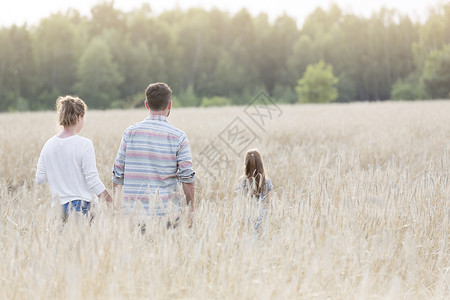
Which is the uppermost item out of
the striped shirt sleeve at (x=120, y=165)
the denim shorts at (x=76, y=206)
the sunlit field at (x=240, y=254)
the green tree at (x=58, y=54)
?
the green tree at (x=58, y=54)

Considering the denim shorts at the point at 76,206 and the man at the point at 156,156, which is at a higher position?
the man at the point at 156,156

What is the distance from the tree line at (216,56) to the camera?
47.4 m

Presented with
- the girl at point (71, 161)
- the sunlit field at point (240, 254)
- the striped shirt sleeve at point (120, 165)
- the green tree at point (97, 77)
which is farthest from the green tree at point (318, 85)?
the girl at point (71, 161)

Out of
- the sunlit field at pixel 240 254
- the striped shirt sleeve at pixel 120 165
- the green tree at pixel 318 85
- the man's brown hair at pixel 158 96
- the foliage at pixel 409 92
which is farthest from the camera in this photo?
the green tree at pixel 318 85

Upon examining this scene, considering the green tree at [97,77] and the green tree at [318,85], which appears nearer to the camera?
the green tree at [97,77]

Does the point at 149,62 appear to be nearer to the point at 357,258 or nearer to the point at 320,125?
the point at 320,125

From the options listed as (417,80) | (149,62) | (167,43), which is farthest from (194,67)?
(417,80)

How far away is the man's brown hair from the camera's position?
3.47 meters

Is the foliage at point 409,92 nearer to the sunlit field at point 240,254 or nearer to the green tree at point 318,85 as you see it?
the green tree at point 318,85

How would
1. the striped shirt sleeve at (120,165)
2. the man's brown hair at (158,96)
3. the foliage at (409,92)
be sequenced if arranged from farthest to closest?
1. the foliage at (409,92)
2. the striped shirt sleeve at (120,165)
3. the man's brown hair at (158,96)

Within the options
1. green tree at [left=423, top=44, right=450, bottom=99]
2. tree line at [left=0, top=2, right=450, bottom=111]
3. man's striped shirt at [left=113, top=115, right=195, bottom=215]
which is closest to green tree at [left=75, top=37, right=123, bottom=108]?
tree line at [left=0, top=2, right=450, bottom=111]

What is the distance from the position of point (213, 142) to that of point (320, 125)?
3809mm

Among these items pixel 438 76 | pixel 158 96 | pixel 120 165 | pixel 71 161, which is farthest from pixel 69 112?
pixel 438 76

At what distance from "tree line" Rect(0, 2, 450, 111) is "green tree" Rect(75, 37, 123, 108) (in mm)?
95
